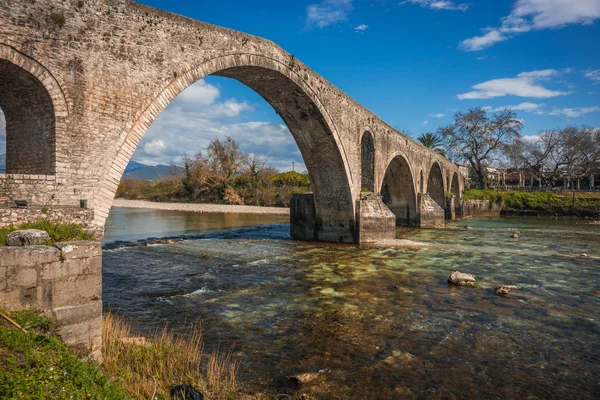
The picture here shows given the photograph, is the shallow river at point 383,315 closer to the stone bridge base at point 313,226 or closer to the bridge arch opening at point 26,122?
the stone bridge base at point 313,226

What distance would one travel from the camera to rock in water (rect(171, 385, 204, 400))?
4.11m

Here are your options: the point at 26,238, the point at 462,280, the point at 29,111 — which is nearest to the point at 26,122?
the point at 29,111

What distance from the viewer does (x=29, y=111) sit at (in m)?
8.30

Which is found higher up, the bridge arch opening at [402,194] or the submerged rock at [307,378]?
the bridge arch opening at [402,194]

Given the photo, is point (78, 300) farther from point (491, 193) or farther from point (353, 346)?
point (491, 193)

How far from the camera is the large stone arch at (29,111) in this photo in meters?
7.56

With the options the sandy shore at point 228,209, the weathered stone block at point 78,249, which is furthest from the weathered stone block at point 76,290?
the sandy shore at point 228,209

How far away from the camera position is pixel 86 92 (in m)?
8.34

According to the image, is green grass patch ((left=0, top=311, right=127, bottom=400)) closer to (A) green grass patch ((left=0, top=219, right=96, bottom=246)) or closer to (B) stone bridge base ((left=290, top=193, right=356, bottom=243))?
(A) green grass patch ((left=0, top=219, right=96, bottom=246))

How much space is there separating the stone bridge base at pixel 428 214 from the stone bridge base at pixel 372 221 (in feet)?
35.8

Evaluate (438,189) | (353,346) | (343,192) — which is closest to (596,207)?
(438,189)

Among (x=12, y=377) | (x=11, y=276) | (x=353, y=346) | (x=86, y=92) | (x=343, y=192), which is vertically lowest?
(x=353, y=346)

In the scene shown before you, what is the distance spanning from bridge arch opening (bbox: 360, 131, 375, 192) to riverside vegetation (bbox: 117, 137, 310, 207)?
908 inches

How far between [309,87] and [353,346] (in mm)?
11919
